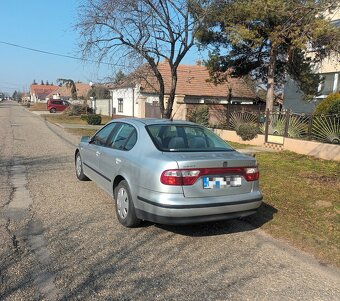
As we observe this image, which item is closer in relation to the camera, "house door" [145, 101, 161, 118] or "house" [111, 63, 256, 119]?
"house door" [145, 101, 161, 118]

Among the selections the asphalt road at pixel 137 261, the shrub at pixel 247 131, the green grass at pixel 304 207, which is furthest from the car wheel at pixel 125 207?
the shrub at pixel 247 131

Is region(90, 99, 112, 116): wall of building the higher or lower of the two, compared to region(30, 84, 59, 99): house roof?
lower

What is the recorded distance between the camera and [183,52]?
52.2 ft

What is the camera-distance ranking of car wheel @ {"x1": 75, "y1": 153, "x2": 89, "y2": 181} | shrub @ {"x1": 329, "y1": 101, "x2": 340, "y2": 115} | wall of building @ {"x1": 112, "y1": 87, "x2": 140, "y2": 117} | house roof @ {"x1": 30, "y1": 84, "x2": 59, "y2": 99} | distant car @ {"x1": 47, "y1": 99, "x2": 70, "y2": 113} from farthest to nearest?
house roof @ {"x1": 30, "y1": 84, "x2": 59, "y2": 99}, distant car @ {"x1": 47, "y1": 99, "x2": 70, "y2": 113}, wall of building @ {"x1": 112, "y1": 87, "x2": 140, "y2": 117}, shrub @ {"x1": 329, "y1": 101, "x2": 340, "y2": 115}, car wheel @ {"x1": 75, "y1": 153, "x2": 89, "y2": 181}

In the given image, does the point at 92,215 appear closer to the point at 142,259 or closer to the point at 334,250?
the point at 142,259

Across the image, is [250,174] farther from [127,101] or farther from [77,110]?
[77,110]

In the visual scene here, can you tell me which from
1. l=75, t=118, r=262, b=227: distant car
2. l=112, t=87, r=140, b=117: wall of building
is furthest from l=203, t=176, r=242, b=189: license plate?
l=112, t=87, r=140, b=117: wall of building

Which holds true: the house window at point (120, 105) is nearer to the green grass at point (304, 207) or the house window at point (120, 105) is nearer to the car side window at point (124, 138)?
the green grass at point (304, 207)

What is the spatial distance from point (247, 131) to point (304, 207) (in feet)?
32.3

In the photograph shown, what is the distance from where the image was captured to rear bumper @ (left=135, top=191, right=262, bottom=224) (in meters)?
4.20

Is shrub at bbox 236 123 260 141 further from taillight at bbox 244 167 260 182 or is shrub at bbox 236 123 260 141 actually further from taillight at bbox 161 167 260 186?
taillight at bbox 161 167 260 186

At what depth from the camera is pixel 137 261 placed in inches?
153

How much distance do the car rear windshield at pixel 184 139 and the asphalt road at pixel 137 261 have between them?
1094 millimetres

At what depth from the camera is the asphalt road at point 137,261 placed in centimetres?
330
